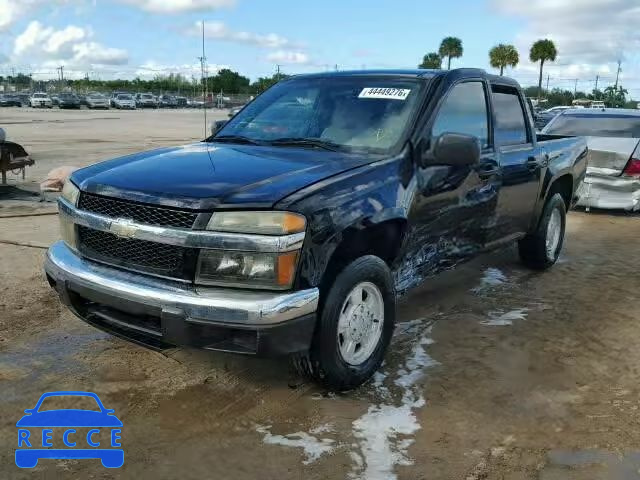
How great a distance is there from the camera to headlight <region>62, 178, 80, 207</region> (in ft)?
11.3

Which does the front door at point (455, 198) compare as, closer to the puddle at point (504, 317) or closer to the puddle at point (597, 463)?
the puddle at point (504, 317)

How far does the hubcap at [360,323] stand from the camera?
11.1 feet

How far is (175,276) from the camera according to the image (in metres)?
3.04

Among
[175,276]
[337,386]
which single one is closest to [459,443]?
[337,386]

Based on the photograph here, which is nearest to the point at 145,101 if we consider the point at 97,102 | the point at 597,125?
the point at 97,102

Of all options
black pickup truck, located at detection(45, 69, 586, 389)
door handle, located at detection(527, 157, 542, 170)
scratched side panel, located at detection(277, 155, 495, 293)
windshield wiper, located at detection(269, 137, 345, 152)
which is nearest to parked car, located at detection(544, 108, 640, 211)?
door handle, located at detection(527, 157, 542, 170)

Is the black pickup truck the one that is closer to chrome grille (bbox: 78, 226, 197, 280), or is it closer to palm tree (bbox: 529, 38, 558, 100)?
chrome grille (bbox: 78, 226, 197, 280)

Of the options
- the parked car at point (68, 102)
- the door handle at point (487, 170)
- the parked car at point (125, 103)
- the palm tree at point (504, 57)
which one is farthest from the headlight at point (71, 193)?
the palm tree at point (504, 57)

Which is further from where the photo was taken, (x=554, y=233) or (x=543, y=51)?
(x=543, y=51)

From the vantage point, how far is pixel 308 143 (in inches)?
156

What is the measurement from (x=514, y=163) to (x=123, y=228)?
325 centimetres

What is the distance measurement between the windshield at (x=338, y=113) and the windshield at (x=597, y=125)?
22.4 feet

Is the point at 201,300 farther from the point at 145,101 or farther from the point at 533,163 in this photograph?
the point at 145,101

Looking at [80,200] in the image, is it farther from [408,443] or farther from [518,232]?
[518,232]
